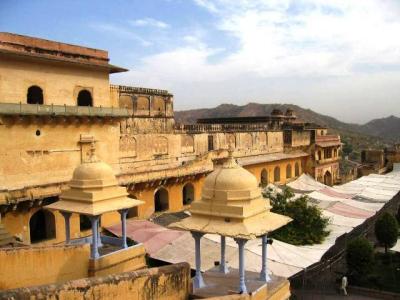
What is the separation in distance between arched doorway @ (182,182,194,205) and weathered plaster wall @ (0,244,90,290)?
1333 centimetres

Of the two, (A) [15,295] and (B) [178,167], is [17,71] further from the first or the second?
(A) [15,295]

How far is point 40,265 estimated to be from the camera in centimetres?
938

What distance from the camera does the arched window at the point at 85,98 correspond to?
1898 centimetres

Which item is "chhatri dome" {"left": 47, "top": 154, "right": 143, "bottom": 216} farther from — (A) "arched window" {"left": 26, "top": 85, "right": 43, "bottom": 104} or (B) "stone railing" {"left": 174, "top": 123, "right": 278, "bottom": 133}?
(B) "stone railing" {"left": 174, "top": 123, "right": 278, "bottom": 133}

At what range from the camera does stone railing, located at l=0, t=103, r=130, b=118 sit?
51.3 feet

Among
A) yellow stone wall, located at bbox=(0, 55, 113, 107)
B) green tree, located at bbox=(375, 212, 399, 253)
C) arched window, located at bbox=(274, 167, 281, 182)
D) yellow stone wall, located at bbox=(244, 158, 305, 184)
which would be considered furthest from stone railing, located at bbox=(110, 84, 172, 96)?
green tree, located at bbox=(375, 212, 399, 253)

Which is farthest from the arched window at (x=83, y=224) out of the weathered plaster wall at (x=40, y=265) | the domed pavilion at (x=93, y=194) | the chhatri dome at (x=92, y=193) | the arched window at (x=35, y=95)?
the weathered plaster wall at (x=40, y=265)

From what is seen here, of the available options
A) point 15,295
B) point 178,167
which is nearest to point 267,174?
point 178,167

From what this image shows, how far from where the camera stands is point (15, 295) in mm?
6004

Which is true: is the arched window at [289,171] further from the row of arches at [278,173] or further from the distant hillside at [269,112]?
the distant hillside at [269,112]

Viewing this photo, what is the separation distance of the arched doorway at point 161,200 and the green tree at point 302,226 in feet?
18.8

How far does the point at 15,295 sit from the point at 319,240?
43.1ft

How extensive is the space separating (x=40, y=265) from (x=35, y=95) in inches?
386

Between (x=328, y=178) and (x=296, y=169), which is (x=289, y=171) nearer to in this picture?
(x=296, y=169)
